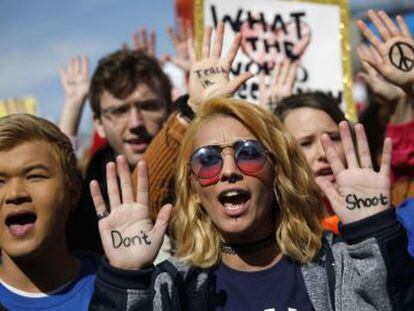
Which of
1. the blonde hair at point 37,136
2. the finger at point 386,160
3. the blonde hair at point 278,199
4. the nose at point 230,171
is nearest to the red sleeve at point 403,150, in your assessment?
the blonde hair at point 278,199

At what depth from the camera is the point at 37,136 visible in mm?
2709

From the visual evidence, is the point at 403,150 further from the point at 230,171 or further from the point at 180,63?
the point at 180,63

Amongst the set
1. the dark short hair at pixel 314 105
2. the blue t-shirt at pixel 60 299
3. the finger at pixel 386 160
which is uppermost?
the finger at pixel 386 160

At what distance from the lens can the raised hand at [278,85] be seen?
4.27 metres

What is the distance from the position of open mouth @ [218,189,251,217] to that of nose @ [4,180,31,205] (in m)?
0.69

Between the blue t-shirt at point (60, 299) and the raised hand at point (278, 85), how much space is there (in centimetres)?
198

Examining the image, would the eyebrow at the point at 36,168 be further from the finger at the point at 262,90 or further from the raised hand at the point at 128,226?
the finger at the point at 262,90

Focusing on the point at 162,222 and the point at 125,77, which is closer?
the point at 162,222

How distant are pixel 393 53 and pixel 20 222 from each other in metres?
1.71

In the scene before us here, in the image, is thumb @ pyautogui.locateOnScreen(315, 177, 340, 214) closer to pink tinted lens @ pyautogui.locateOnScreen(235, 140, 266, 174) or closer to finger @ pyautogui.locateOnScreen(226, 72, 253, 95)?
pink tinted lens @ pyautogui.locateOnScreen(235, 140, 266, 174)

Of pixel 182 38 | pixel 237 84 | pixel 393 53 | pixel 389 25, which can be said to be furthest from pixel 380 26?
pixel 182 38

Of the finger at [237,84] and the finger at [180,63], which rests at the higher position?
the finger at [237,84]

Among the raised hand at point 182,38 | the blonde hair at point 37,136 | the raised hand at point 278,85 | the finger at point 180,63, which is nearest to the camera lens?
the blonde hair at point 37,136

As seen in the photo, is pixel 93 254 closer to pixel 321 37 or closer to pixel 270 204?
pixel 270 204
